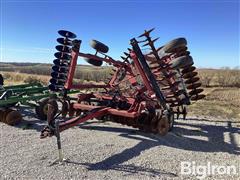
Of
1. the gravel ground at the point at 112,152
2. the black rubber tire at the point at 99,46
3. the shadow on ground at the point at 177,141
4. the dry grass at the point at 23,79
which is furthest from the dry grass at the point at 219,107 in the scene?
the dry grass at the point at 23,79

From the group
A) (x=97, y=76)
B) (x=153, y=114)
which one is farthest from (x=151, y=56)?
(x=97, y=76)

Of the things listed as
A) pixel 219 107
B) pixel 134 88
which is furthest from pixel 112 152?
pixel 219 107

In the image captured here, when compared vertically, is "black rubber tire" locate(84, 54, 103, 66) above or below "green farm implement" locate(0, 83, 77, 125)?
above

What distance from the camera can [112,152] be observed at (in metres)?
5.82

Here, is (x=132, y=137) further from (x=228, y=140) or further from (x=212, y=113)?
(x=212, y=113)

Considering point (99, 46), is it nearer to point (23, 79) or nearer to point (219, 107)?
point (219, 107)

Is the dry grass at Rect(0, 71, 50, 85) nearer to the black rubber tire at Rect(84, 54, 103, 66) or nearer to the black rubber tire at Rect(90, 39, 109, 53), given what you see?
the black rubber tire at Rect(84, 54, 103, 66)

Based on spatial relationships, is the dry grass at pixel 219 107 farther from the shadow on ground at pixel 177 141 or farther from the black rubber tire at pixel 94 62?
the black rubber tire at pixel 94 62

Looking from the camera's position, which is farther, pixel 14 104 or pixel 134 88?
pixel 14 104

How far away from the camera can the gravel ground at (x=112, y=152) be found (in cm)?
482

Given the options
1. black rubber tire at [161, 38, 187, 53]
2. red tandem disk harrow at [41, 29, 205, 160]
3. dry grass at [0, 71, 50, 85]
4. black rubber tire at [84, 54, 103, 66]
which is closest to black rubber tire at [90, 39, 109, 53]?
red tandem disk harrow at [41, 29, 205, 160]

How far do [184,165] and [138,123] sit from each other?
1.94m

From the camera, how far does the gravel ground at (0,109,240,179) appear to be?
190 inches

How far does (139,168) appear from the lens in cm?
506
